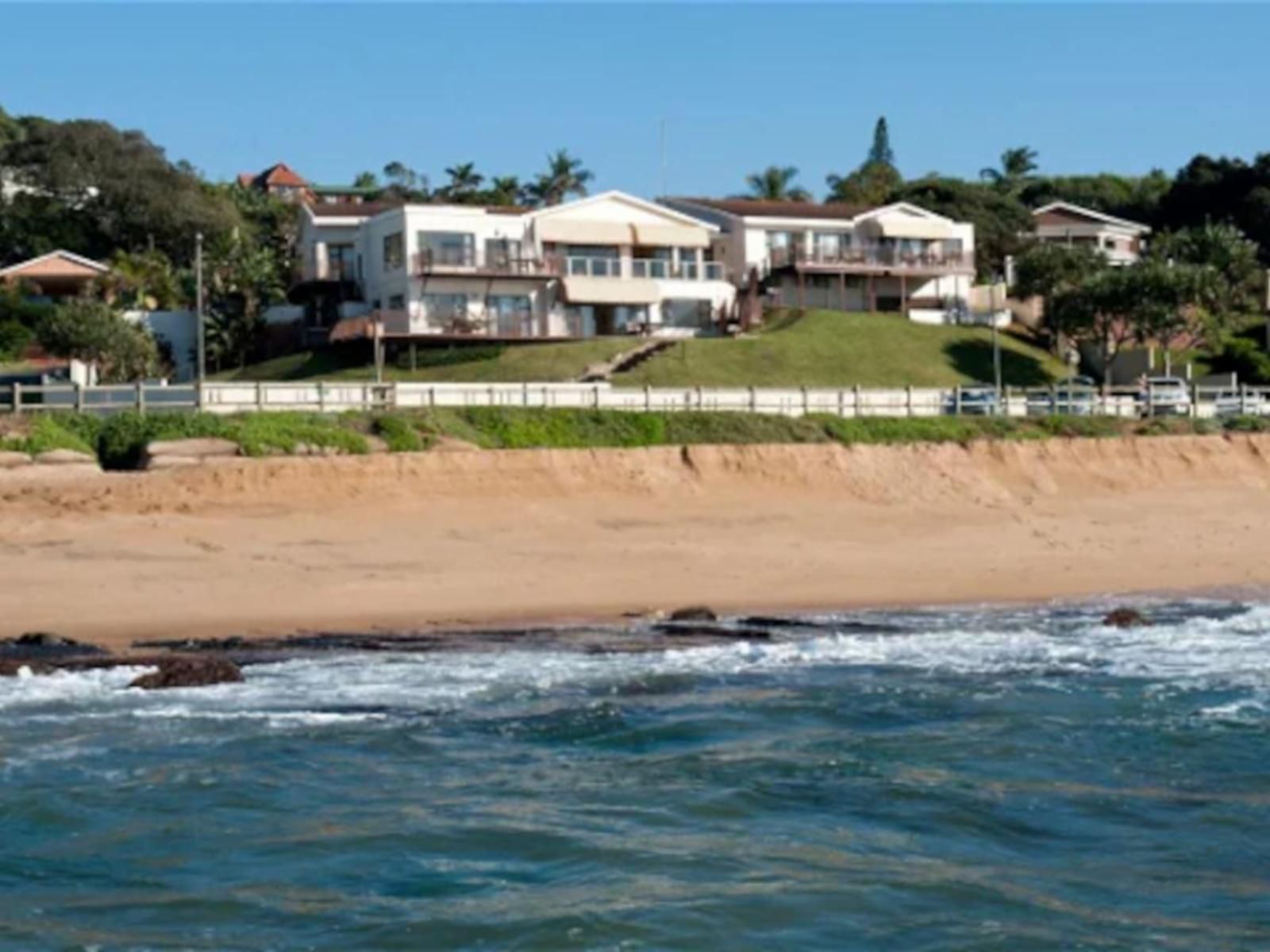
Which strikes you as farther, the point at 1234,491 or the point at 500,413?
the point at 1234,491

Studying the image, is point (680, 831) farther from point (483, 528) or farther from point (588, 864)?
point (483, 528)

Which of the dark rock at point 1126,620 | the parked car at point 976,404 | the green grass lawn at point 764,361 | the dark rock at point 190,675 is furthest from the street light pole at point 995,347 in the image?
the dark rock at point 190,675

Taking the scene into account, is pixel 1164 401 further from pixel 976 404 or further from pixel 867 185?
pixel 867 185

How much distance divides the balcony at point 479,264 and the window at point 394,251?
1021 mm

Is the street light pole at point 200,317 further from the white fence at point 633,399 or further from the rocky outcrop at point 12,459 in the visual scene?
the rocky outcrop at point 12,459

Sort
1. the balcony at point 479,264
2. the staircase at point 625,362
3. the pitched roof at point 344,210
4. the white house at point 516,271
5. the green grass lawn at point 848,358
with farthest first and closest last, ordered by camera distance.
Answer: the pitched roof at point 344,210
the white house at point 516,271
the balcony at point 479,264
the green grass lawn at point 848,358
the staircase at point 625,362


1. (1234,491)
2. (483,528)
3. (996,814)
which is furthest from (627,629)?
(1234,491)

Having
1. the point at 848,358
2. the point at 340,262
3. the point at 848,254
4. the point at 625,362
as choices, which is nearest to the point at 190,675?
the point at 625,362

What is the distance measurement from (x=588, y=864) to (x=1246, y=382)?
55926 mm

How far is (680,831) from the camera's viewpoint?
14.4 meters

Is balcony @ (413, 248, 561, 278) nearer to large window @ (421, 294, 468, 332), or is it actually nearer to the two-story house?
large window @ (421, 294, 468, 332)

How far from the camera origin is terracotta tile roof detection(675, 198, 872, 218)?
72.6m

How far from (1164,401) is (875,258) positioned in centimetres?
2368

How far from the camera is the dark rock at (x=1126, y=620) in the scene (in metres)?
27.4
